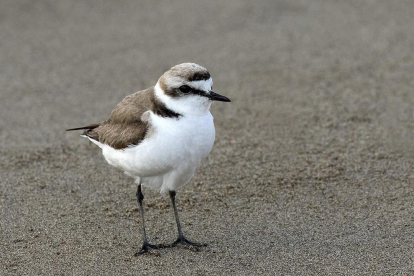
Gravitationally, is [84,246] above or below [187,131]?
below

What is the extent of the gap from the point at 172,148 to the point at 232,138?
95.5 inches

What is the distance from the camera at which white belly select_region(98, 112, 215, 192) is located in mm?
4379

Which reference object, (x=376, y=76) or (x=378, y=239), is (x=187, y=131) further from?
(x=376, y=76)

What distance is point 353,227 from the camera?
5070 mm

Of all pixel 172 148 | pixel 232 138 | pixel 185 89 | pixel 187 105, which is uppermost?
pixel 185 89

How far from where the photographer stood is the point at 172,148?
14.4 ft

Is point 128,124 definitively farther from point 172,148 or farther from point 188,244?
point 188,244

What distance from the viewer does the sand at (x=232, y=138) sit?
4762 mm

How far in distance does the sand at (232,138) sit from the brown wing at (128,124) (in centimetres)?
77

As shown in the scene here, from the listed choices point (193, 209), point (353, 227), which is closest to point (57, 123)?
point (193, 209)

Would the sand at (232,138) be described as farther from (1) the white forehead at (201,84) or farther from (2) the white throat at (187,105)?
(1) the white forehead at (201,84)

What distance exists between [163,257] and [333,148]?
2.48 meters

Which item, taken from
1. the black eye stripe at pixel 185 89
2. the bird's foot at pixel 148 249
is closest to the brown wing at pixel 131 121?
the black eye stripe at pixel 185 89

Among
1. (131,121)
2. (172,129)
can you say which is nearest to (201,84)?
(172,129)
